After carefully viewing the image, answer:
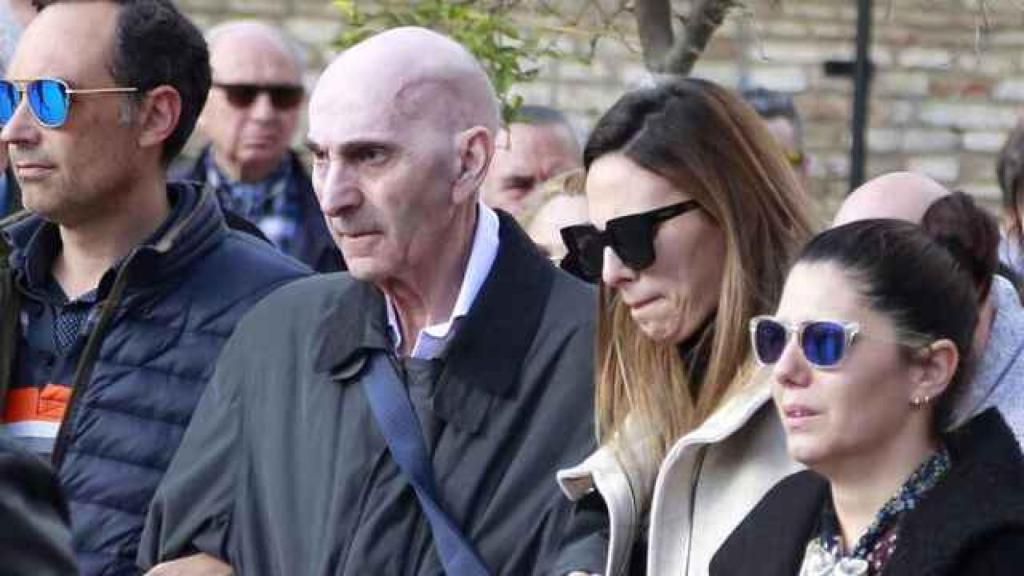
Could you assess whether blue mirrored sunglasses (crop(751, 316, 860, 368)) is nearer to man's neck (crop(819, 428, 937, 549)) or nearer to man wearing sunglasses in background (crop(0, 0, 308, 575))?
man's neck (crop(819, 428, 937, 549))

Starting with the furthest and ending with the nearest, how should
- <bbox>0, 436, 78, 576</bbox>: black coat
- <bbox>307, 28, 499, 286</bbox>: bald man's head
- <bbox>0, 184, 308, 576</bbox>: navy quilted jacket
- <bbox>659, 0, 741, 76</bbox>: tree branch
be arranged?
<bbox>659, 0, 741, 76</bbox>: tree branch < <bbox>0, 184, 308, 576</bbox>: navy quilted jacket < <bbox>307, 28, 499, 286</bbox>: bald man's head < <bbox>0, 436, 78, 576</bbox>: black coat

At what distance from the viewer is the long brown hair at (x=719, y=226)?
462cm

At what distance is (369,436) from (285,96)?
173 inches

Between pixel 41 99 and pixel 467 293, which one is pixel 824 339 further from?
pixel 41 99

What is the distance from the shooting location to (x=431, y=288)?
16.1 feet

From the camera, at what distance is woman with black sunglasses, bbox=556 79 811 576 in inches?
180

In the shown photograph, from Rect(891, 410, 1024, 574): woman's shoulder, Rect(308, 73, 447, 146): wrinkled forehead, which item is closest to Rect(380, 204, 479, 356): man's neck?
Rect(308, 73, 447, 146): wrinkled forehead

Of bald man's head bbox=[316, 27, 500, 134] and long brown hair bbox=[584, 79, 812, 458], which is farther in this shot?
bald man's head bbox=[316, 27, 500, 134]

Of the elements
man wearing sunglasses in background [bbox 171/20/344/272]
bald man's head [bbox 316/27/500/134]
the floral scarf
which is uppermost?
bald man's head [bbox 316/27/500/134]

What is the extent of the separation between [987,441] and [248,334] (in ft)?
5.05

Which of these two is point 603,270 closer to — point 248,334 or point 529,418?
point 529,418

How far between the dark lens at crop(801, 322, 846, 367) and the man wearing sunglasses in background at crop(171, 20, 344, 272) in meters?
4.23

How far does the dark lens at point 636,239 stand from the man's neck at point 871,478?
634 millimetres

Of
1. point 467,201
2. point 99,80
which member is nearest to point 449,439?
point 467,201
